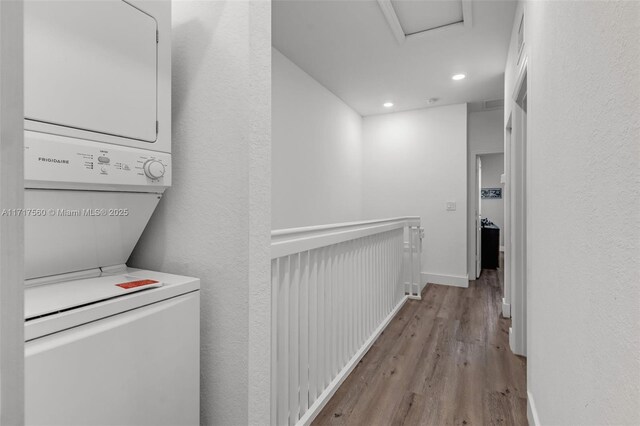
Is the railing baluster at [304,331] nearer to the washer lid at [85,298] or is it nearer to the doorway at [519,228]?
the washer lid at [85,298]

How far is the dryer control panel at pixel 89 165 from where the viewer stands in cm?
80

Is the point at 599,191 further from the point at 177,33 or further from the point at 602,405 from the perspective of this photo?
the point at 177,33

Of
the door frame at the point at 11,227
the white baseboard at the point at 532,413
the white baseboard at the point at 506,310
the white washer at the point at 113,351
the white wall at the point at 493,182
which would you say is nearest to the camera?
the door frame at the point at 11,227

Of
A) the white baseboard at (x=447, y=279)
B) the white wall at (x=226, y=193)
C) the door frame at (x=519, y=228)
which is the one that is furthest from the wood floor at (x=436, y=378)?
the white baseboard at (x=447, y=279)

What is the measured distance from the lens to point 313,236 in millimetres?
1586

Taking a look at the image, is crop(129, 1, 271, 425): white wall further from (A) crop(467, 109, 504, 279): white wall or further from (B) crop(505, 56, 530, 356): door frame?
(A) crop(467, 109, 504, 279): white wall

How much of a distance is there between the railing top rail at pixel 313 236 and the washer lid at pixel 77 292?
0.46m

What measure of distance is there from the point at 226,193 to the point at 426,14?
7.07ft

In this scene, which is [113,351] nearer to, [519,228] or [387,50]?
[519,228]

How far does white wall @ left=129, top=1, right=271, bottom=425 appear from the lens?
103 centimetres

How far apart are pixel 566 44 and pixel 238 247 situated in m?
1.14

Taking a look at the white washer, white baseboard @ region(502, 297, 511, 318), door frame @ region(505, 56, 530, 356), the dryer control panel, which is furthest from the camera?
white baseboard @ region(502, 297, 511, 318)

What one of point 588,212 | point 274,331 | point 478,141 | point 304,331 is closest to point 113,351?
point 274,331

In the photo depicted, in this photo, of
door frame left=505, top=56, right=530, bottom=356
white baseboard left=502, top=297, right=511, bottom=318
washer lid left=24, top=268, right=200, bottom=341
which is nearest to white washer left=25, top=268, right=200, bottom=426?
washer lid left=24, top=268, right=200, bottom=341
